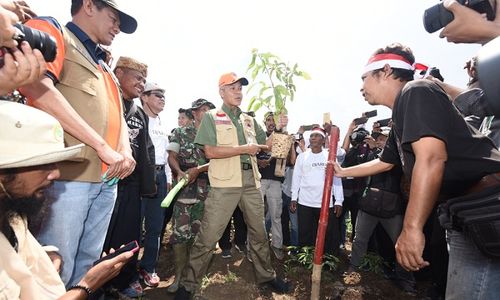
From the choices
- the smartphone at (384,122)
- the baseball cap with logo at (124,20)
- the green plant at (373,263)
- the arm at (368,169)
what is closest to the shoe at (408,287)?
the green plant at (373,263)

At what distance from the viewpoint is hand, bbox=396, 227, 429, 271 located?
154 cm

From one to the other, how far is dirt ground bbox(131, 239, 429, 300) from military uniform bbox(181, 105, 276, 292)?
356 mm

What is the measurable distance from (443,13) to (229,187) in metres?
2.56

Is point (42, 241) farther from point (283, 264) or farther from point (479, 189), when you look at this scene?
point (283, 264)

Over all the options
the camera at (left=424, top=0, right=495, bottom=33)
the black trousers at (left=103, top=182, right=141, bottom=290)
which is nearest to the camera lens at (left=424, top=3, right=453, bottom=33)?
the camera at (left=424, top=0, right=495, bottom=33)

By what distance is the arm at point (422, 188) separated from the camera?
1.51 metres

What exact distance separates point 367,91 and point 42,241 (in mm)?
2401

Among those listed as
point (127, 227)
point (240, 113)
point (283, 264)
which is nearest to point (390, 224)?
point (283, 264)

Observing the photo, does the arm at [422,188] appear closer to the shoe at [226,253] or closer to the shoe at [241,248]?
the shoe at [226,253]

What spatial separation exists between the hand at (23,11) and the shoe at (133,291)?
116 inches

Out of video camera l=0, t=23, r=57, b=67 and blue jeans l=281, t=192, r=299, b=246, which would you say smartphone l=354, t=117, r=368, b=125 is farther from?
video camera l=0, t=23, r=57, b=67

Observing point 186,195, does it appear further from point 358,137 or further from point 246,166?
point 358,137

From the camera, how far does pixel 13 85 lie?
1.27 m

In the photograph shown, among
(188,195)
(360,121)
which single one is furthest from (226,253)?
(360,121)
